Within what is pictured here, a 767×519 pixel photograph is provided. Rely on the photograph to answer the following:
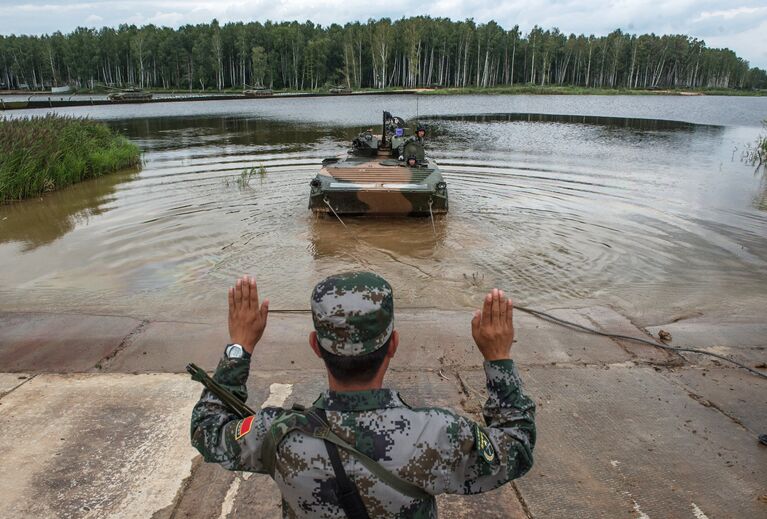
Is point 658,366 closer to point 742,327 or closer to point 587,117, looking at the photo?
point 742,327

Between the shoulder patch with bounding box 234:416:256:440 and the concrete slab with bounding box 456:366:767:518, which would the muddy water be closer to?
the concrete slab with bounding box 456:366:767:518

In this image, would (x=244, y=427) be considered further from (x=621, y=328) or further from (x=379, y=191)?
(x=379, y=191)

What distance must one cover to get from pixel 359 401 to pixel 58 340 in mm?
4444

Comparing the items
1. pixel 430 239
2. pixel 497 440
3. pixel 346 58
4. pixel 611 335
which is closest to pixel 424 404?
pixel 497 440

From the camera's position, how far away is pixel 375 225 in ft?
34.5

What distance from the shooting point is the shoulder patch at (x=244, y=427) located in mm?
1697

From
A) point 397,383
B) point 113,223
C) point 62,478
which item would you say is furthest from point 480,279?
point 113,223

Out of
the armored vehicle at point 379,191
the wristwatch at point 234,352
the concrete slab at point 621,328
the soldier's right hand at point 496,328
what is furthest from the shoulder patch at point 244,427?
the armored vehicle at point 379,191

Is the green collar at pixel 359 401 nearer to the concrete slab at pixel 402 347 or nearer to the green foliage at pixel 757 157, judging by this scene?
the concrete slab at pixel 402 347

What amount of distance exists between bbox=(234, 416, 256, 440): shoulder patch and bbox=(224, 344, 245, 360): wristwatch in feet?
0.76

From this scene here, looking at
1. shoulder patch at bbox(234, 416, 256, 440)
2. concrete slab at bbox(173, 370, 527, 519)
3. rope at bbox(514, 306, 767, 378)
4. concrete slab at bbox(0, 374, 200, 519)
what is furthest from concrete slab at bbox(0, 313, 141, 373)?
rope at bbox(514, 306, 767, 378)

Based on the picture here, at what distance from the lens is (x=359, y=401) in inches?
61.6

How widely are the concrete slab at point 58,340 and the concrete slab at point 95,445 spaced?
1.45 ft

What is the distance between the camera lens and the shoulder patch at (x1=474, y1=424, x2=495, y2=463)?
160cm
